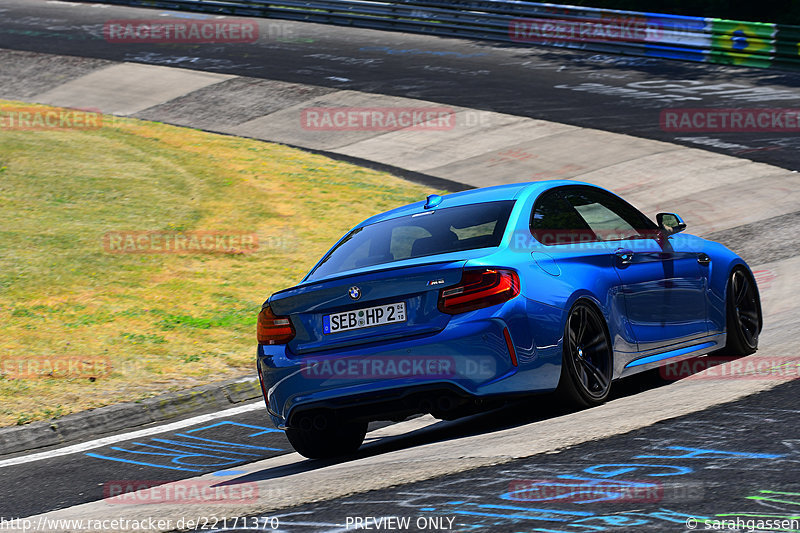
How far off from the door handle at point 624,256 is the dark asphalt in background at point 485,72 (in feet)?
34.5

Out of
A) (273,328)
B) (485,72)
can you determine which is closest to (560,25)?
(485,72)

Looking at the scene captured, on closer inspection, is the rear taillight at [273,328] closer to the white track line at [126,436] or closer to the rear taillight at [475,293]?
the rear taillight at [475,293]

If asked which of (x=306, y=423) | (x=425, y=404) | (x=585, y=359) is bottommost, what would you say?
(x=306, y=423)

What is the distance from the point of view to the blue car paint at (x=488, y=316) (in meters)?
5.96

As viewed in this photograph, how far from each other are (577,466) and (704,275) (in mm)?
3145

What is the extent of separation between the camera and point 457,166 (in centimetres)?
1858

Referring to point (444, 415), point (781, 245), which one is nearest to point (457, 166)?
point (781, 245)

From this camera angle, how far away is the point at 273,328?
6.52 meters

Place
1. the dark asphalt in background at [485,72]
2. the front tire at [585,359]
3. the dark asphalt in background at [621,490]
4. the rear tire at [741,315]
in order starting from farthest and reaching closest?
the dark asphalt in background at [485,72] < the rear tire at [741,315] < the front tire at [585,359] < the dark asphalt in background at [621,490]

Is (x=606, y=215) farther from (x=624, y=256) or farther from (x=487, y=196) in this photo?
(x=487, y=196)

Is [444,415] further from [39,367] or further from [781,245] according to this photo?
[781,245]

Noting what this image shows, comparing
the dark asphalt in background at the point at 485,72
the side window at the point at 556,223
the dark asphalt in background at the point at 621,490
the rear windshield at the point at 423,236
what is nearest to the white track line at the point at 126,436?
the rear windshield at the point at 423,236

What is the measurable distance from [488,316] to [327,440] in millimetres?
1558

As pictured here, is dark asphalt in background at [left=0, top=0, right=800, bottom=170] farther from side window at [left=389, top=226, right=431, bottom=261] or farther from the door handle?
side window at [left=389, top=226, right=431, bottom=261]
